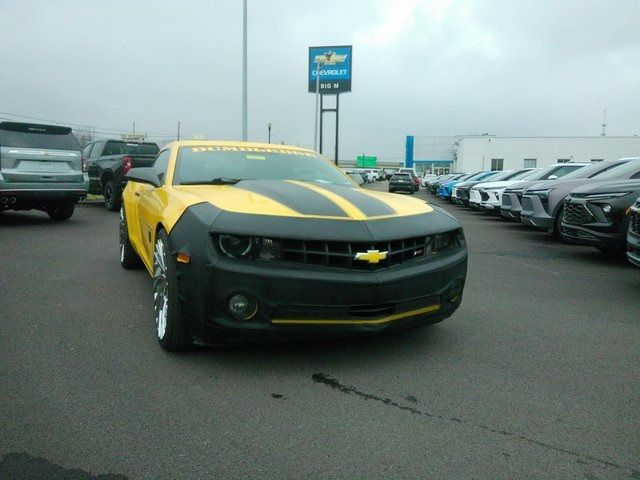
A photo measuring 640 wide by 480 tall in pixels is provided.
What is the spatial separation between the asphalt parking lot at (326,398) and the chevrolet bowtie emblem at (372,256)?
71 cm

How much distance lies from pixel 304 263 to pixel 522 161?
6602cm

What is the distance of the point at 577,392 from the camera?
324 centimetres

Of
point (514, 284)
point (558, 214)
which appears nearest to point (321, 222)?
point (514, 284)

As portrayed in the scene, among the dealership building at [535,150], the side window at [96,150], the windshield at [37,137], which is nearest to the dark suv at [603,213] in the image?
the windshield at [37,137]

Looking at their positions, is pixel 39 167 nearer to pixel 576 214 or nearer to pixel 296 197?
pixel 296 197

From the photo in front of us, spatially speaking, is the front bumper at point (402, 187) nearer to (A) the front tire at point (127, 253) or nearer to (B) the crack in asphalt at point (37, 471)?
(A) the front tire at point (127, 253)

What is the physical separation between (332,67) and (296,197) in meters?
42.5

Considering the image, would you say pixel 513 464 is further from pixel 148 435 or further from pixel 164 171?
pixel 164 171

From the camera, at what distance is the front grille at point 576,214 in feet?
25.0

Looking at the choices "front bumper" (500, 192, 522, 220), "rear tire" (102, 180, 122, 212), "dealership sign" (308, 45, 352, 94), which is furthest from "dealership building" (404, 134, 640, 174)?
"rear tire" (102, 180, 122, 212)

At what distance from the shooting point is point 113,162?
535 inches

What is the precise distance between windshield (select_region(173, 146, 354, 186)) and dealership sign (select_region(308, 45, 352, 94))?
40.3 meters

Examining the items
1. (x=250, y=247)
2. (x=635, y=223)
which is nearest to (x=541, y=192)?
(x=635, y=223)

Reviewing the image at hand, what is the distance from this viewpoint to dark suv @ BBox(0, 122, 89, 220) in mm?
9750
